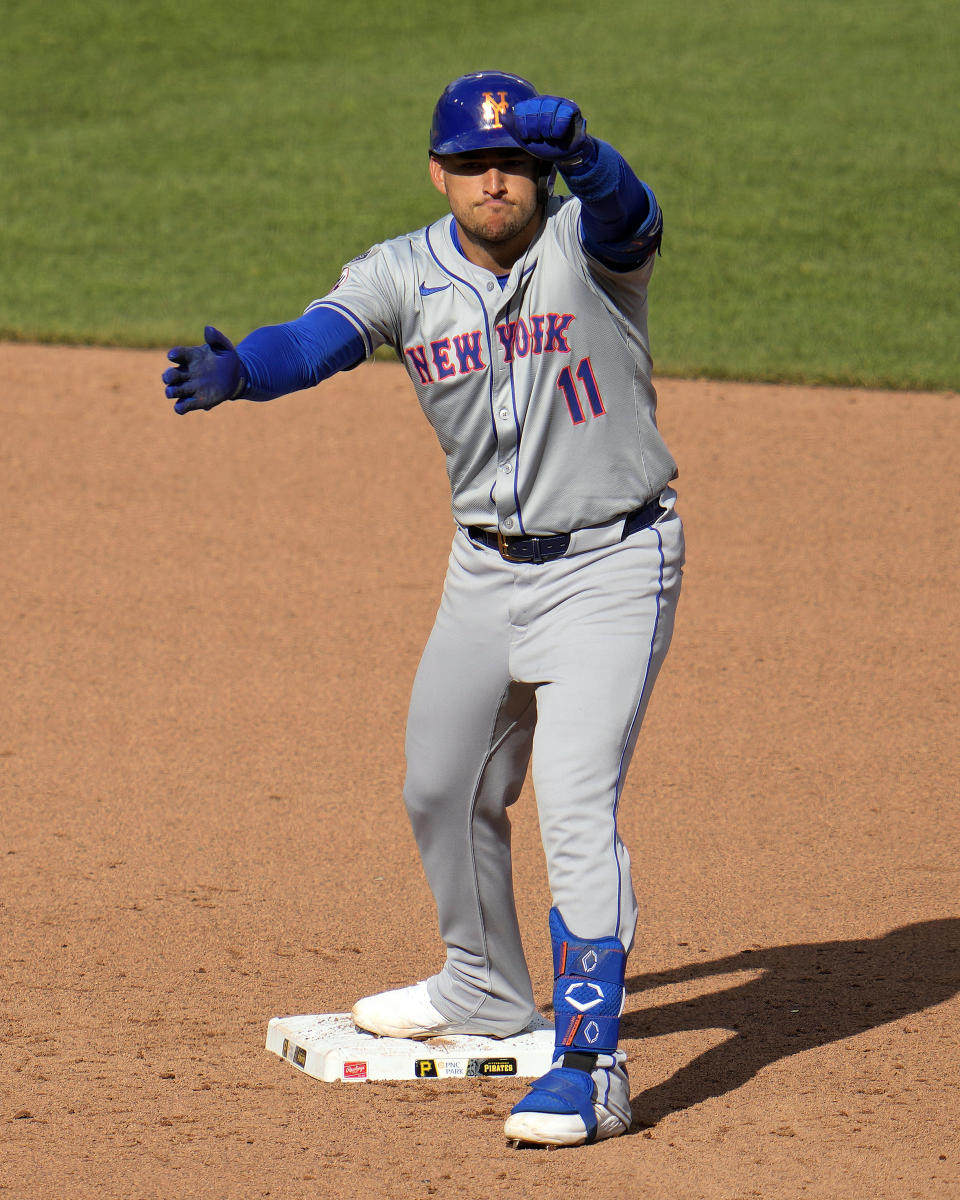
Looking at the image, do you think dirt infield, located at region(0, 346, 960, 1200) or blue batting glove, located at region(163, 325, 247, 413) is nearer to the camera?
blue batting glove, located at region(163, 325, 247, 413)

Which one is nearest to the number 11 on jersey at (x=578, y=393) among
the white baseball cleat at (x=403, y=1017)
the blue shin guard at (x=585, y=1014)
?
the blue shin guard at (x=585, y=1014)

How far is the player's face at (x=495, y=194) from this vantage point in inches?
143

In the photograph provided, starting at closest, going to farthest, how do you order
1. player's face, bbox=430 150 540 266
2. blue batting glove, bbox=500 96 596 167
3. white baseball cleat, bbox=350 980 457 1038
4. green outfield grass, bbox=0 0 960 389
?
blue batting glove, bbox=500 96 596 167, player's face, bbox=430 150 540 266, white baseball cleat, bbox=350 980 457 1038, green outfield grass, bbox=0 0 960 389

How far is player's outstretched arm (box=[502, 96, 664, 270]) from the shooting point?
3.31 m

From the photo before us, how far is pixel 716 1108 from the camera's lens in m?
3.74

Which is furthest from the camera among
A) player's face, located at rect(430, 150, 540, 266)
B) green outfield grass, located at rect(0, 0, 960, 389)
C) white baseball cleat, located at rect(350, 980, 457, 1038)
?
green outfield grass, located at rect(0, 0, 960, 389)

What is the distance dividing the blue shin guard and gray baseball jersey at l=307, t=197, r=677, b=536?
2.91 feet

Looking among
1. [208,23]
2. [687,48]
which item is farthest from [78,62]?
[687,48]

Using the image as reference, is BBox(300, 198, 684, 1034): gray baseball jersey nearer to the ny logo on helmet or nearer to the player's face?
the player's face

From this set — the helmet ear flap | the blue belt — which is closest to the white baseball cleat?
the blue belt

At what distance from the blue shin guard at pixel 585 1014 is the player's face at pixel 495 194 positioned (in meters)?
1.44

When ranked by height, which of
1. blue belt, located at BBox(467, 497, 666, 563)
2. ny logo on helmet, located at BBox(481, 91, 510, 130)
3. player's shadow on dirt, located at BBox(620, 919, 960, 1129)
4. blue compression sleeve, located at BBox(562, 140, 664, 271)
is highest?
ny logo on helmet, located at BBox(481, 91, 510, 130)

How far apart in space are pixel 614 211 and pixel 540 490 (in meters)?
0.61

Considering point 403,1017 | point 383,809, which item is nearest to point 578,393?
point 403,1017
